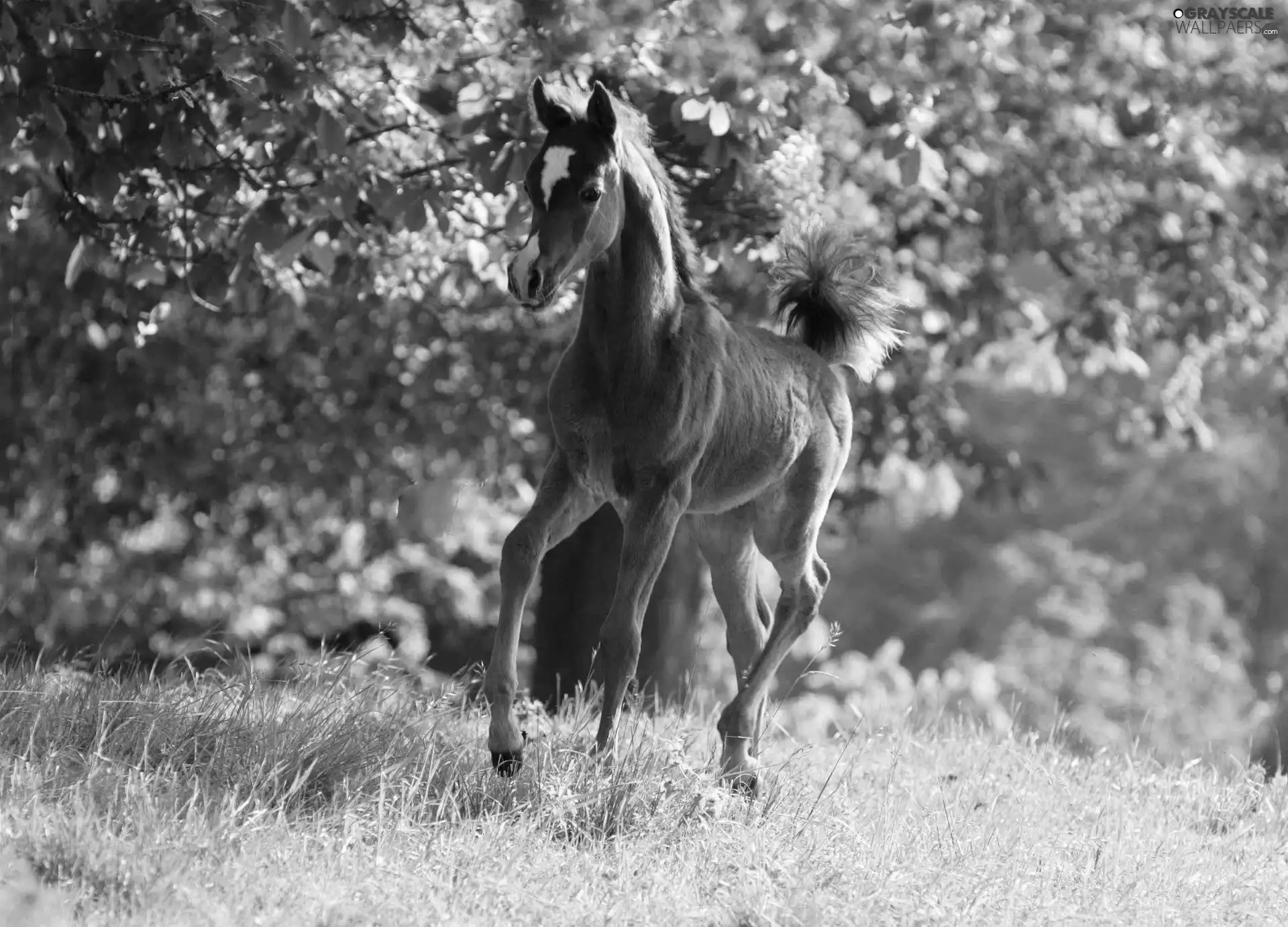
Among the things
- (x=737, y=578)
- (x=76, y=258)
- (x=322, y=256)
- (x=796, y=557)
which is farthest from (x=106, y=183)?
(x=796, y=557)

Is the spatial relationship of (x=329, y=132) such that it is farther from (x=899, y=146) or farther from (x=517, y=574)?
(x=899, y=146)

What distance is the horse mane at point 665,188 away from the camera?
484cm

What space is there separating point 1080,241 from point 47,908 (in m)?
8.01

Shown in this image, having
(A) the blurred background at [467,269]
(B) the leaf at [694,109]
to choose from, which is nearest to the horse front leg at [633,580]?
(A) the blurred background at [467,269]

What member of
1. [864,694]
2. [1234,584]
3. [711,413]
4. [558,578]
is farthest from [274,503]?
[1234,584]

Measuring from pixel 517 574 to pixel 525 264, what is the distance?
112 cm

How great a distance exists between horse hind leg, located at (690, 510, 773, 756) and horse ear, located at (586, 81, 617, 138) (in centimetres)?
170

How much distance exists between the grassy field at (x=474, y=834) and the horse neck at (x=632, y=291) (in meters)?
1.29

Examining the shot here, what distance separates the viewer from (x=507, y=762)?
4664mm

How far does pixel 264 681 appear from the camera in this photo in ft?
19.4

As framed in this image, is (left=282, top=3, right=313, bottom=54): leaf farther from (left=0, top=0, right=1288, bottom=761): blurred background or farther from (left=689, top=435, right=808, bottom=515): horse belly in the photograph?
(left=689, top=435, right=808, bottom=515): horse belly

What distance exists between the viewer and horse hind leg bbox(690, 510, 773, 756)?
18.6ft

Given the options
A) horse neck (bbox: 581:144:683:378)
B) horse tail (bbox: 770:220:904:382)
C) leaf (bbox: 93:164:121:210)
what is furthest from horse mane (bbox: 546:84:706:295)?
leaf (bbox: 93:164:121:210)

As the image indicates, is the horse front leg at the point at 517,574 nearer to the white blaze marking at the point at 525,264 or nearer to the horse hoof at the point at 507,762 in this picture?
the horse hoof at the point at 507,762
